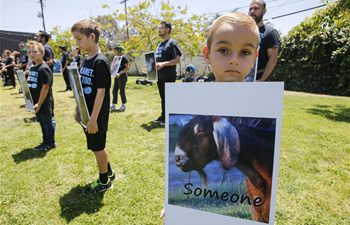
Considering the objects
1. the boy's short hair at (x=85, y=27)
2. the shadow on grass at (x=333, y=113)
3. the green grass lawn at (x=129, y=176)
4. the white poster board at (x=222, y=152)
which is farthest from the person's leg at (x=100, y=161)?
the shadow on grass at (x=333, y=113)

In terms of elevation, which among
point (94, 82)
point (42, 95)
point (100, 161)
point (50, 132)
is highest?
point (94, 82)

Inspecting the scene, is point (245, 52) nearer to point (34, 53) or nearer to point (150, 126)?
point (34, 53)

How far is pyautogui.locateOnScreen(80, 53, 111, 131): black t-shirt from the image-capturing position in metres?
2.49

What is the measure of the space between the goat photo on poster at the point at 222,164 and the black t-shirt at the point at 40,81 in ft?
11.9

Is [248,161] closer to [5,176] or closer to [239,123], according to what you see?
[239,123]

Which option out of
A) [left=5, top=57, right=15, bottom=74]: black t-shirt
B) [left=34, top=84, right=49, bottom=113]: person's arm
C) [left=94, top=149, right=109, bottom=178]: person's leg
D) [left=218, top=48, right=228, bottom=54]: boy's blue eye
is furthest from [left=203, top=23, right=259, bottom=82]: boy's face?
[left=5, top=57, right=15, bottom=74]: black t-shirt

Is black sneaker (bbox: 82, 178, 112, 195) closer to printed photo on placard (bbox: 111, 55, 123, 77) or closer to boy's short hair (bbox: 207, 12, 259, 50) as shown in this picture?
boy's short hair (bbox: 207, 12, 259, 50)

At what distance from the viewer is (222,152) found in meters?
0.97

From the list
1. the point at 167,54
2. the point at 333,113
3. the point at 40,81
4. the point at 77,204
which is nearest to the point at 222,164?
the point at 77,204

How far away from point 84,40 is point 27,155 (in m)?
2.61

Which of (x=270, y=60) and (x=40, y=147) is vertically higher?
(x=270, y=60)

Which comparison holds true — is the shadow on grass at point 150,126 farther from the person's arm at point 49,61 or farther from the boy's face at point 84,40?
the boy's face at point 84,40

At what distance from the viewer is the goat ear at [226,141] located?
3.12 feet

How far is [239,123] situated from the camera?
3.05 feet
